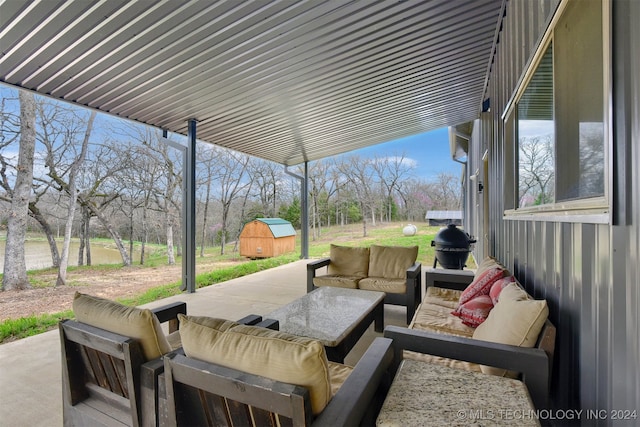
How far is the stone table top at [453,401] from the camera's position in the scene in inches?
35.6

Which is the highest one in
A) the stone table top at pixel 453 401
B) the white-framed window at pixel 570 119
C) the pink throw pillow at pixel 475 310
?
the white-framed window at pixel 570 119

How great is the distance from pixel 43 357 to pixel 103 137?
17.8ft

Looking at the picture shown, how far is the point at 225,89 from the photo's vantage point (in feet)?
12.6

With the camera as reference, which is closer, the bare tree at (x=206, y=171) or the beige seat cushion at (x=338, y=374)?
the beige seat cushion at (x=338, y=374)

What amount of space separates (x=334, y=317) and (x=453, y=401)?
153cm

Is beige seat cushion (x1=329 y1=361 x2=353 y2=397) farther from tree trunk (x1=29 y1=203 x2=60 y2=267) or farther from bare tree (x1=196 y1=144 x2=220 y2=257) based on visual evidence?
bare tree (x1=196 y1=144 x2=220 y2=257)

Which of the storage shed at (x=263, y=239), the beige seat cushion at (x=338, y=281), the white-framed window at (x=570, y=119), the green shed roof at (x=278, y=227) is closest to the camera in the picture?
the white-framed window at (x=570, y=119)

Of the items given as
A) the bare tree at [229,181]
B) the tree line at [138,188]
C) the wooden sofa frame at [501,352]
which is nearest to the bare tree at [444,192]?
the tree line at [138,188]

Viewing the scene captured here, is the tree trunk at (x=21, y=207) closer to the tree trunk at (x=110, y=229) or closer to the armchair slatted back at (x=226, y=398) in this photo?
the tree trunk at (x=110, y=229)

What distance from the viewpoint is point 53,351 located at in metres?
2.72

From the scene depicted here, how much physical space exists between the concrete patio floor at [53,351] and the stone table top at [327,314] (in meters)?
0.40

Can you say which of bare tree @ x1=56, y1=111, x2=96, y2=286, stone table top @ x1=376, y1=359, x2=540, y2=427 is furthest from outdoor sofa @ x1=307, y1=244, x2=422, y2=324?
bare tree @ x1=56, y1=111, x2=96, y2=286

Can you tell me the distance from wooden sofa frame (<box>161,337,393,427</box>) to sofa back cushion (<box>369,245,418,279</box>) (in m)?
2.84

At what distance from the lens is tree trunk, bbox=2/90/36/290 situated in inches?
185
